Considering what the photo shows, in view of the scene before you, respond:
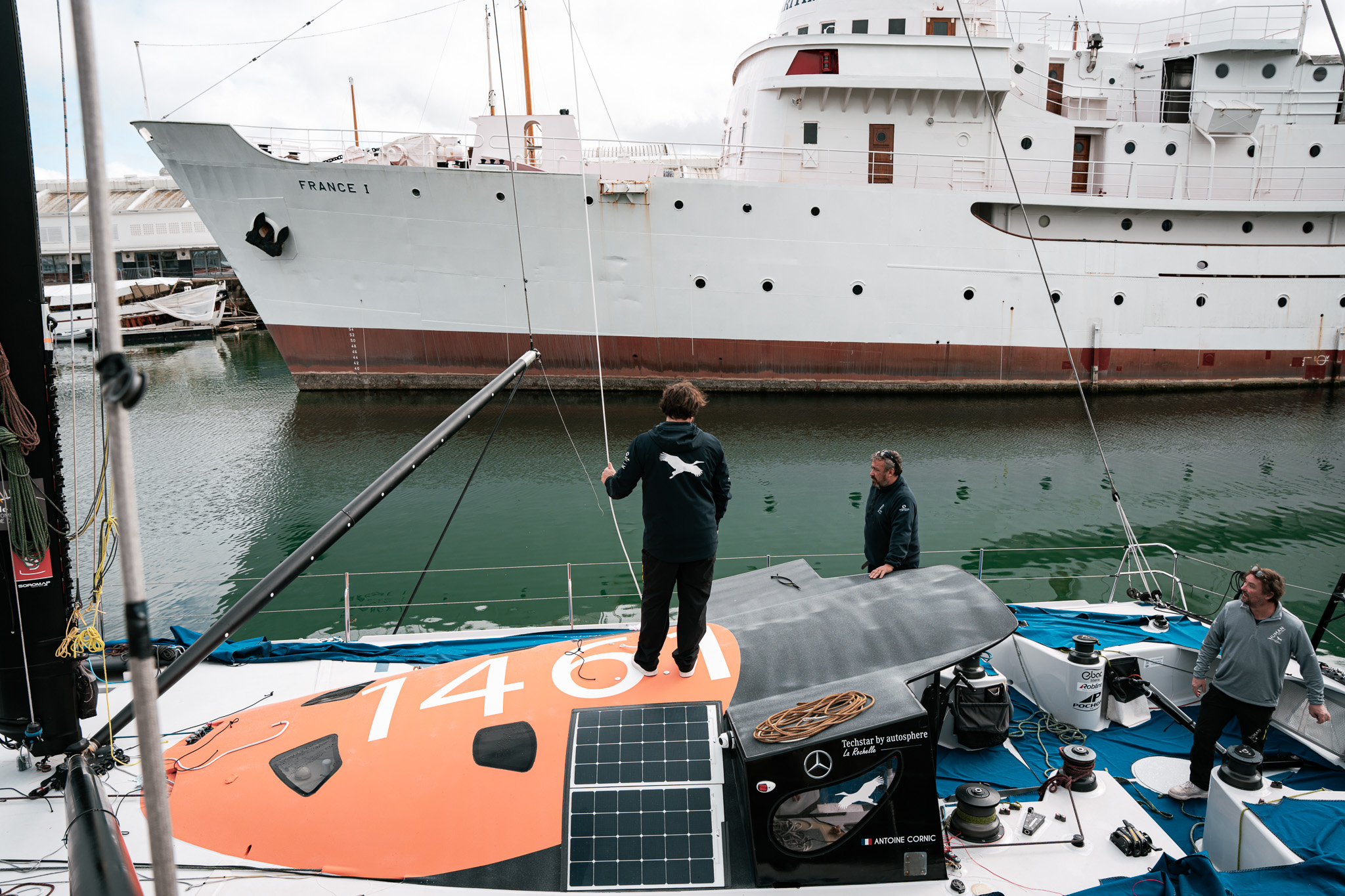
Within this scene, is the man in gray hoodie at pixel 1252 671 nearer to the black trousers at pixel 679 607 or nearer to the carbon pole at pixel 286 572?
the black trousers at pixel 679 607

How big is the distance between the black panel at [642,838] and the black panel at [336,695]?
5.42 feet

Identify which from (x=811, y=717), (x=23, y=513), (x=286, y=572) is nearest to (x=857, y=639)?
(x=811, y=717)

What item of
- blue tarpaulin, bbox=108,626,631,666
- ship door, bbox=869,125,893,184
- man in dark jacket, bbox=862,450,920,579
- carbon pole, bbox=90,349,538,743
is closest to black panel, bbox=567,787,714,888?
carbon pole, bbox=90,349,538,743

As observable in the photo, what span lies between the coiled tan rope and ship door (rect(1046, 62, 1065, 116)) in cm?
2348

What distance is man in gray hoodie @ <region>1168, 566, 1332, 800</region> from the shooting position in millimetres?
3996

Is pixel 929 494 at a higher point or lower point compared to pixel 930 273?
lower

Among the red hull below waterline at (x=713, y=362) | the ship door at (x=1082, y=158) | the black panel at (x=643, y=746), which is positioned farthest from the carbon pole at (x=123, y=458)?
the ship door at (x=1082, y=158)

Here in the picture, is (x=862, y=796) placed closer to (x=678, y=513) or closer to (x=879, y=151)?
(x=678, y=513)

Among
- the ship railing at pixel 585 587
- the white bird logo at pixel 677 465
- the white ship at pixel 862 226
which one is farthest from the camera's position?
the white ship at pixel 862 226

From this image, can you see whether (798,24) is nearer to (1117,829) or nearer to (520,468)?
(520,468)

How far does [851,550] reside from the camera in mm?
11055

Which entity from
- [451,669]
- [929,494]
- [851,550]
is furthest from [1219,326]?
[451,669]

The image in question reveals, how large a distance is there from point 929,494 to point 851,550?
10.5ft

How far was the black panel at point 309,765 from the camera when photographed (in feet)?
11.3
